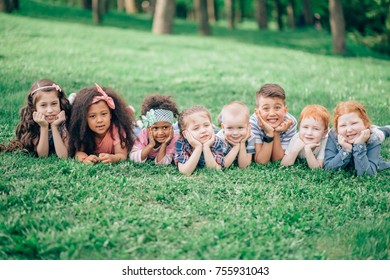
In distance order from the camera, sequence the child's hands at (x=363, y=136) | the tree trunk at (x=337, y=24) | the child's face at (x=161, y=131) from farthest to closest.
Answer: the tree trunk at (x=337, y=24), the child's face at (x=161, y=131), the child's hands at (x=363, y=136)

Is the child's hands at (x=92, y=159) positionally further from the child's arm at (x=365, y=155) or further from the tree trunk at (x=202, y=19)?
the tree trunk at (x=202, y=19)

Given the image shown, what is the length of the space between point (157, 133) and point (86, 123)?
0.81 m

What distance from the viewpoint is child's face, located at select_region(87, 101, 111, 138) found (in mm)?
5102

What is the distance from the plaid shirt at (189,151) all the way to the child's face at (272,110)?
60 cm

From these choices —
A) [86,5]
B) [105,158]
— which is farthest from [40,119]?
[86,5]

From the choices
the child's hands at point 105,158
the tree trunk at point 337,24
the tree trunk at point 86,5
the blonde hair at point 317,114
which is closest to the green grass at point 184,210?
the child's hands at point 105,158

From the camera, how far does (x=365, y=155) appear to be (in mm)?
4828

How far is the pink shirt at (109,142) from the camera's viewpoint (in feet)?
17.2

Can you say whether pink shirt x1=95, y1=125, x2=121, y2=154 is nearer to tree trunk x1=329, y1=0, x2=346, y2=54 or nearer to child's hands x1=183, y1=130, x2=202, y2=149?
child's hands x1=183, y1=130, x2=202, y2=149

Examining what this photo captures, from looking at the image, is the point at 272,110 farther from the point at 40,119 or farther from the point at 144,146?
the point at 40,119

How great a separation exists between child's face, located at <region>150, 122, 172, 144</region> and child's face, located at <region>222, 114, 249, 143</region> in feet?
2.13
